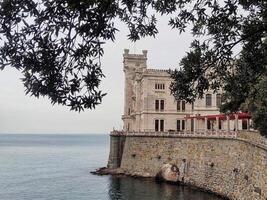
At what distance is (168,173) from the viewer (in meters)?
54.4

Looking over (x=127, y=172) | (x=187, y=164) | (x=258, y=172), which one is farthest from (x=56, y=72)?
(x=127, y=172)

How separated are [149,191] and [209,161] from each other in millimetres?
6417

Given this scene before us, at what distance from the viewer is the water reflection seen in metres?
44.2

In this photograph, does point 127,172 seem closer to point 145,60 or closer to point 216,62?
point 145,60

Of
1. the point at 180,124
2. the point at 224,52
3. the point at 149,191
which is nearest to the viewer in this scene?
the point at 224,52

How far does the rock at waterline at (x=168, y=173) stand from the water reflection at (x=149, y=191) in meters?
1.11

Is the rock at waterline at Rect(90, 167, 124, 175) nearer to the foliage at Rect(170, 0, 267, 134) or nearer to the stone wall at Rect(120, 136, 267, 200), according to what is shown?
the stone wall at Rect(120, 136, 267, 200)

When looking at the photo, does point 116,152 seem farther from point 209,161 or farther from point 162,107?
point 209,161

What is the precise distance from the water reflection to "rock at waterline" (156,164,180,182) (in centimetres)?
111

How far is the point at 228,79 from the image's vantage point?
38.8 ft

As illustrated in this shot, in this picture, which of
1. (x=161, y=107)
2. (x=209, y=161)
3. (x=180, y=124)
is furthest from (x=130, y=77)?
(x=209, y=161)

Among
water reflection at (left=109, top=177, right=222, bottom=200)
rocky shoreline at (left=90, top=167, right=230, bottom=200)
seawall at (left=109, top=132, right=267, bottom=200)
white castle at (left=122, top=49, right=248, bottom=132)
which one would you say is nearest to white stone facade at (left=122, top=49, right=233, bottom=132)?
white castle at (left=122, top=49, right=248, bottom=132)

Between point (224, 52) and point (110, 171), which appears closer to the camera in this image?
point (224, 52)

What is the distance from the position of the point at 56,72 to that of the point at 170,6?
137 inches
